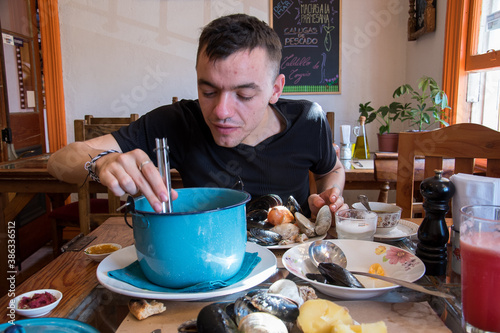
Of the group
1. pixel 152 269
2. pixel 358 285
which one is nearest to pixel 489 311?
pixel 358 285

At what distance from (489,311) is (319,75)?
9.18ft

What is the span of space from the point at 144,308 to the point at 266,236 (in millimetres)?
354

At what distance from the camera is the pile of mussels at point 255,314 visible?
0.46 metres

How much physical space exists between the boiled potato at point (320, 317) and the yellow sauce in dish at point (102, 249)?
20.1 inches

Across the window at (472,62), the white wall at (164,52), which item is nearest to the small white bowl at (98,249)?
the window at (472,62)

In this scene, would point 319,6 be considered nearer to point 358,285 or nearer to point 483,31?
point 483,31

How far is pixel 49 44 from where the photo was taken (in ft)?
10.4

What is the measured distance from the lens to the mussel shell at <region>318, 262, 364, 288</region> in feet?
1.98

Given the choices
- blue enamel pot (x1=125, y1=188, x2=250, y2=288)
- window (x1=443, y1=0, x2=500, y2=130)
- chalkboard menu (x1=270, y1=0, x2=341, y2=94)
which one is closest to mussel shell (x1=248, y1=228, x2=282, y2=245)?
blue enamel pot (x1=125, y1=188, x2=250, y2=288)

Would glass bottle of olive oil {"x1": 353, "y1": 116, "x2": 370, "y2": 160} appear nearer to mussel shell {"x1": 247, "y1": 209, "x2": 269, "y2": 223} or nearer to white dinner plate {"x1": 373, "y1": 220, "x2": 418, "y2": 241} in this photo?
white dinner plate {"x1": 373, "y1": 220, "x2": 418, "y2": 241}

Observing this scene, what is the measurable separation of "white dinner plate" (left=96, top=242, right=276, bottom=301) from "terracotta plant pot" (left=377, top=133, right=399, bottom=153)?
6.91 ft

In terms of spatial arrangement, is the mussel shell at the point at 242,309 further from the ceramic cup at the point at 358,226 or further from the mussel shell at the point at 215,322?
the ceramic cup at the point at 358,226

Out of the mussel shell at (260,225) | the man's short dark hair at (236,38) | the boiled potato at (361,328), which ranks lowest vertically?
the mussel shell at (260,225)

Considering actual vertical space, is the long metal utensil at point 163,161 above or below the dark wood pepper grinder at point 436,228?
above
